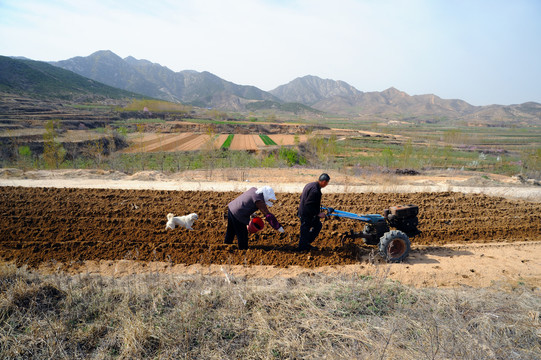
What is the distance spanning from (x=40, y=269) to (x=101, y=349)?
2.92 metres

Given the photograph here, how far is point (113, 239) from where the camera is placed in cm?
605

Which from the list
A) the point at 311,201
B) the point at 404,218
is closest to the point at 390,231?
the point at 404,218

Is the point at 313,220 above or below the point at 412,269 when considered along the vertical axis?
above

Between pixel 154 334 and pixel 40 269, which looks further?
pixel 40 269

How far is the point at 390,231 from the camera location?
5.43 metres

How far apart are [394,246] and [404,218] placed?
27.1 inches

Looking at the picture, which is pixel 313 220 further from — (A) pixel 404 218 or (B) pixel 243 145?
(B) pixel 243 145

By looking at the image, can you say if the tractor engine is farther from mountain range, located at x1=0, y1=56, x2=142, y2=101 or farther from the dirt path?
mountain range, located at x1=0, y1=56, x2=142, y2=101

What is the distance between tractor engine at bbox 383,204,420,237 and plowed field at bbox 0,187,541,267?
825 mm

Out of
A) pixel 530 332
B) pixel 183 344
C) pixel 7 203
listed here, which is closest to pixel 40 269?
pixel 183 344

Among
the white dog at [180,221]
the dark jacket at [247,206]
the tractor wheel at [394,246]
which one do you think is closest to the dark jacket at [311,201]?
the dark jacket at [247,206]

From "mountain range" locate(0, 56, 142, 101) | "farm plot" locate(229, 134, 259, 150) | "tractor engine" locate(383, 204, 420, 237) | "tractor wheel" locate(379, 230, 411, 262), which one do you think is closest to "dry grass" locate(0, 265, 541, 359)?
"tractor wheel" locate(379, 230, 411, 262)

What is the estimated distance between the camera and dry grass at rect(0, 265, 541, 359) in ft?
9.90

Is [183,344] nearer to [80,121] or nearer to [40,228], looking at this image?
[40,228]
